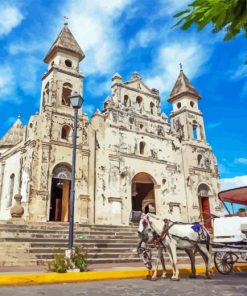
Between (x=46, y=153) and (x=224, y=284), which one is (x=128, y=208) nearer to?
(x=46, y=153)

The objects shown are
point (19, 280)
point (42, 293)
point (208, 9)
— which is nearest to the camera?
point (208, 9)

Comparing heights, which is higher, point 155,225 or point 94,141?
point 94,141

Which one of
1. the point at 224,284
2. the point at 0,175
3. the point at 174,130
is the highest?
the point at 174,130

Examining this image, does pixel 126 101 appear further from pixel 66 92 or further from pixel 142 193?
pixel 142 193

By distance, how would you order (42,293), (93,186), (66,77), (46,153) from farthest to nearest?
(66,77) < (93,186) < (46,153) < (42,293)

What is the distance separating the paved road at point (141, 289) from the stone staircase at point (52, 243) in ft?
10.7

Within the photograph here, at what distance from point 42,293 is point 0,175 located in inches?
751

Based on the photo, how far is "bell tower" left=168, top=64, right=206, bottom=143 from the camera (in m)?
27.7

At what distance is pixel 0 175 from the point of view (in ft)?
76.2

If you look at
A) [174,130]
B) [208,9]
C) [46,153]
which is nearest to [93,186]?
[46,153]

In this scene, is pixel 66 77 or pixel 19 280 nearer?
pixel 19 280

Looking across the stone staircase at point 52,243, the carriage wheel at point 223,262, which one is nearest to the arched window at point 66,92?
the stone staircase at point 52,243

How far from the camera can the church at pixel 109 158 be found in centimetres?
1934

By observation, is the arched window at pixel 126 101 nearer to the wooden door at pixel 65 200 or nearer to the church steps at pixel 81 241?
the wooden door at pixel 65 200
